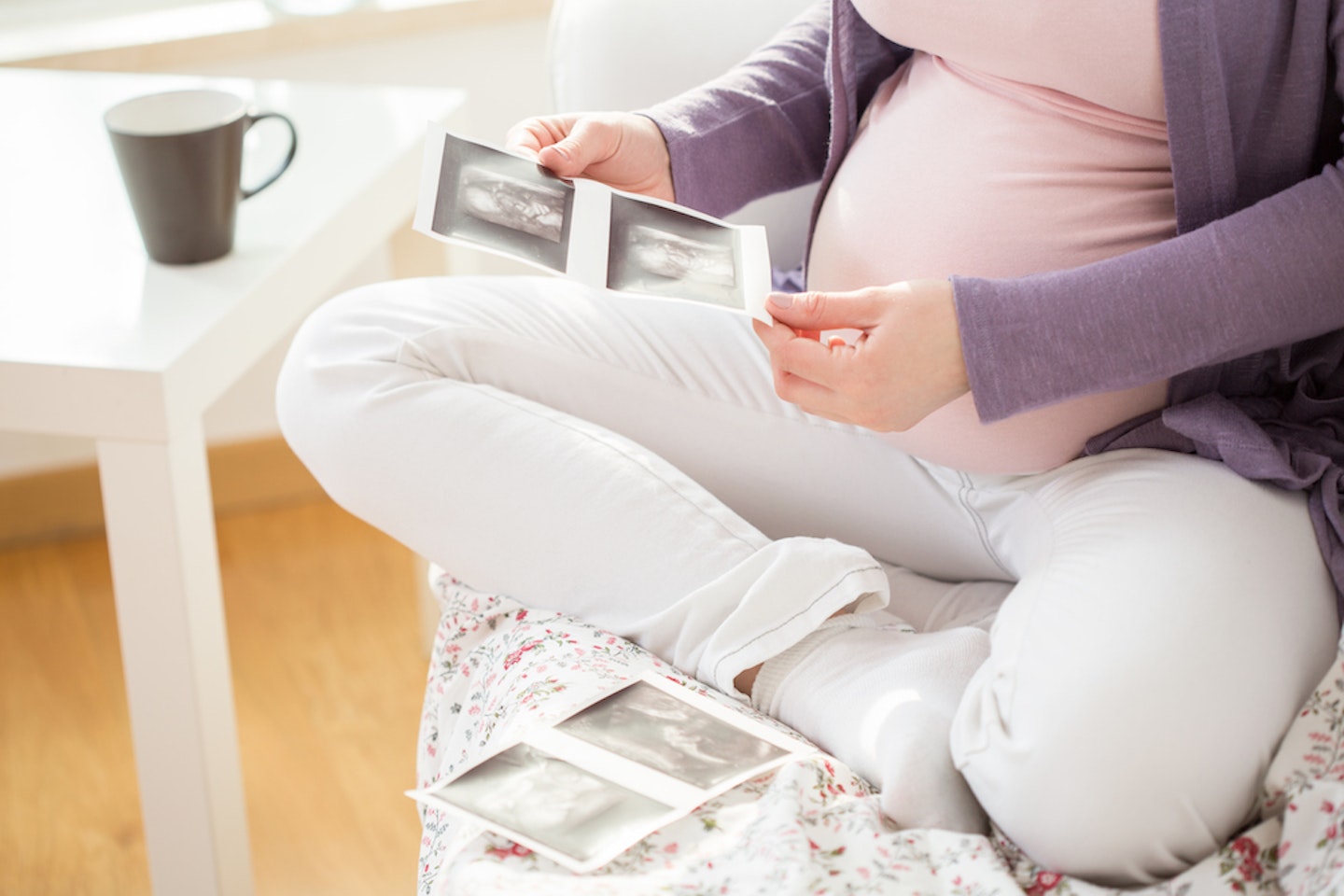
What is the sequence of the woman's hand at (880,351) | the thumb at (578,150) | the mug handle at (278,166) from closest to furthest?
the woman's hand at (880,351) < the thumb at (578,150) < the mug handle at (278,166)

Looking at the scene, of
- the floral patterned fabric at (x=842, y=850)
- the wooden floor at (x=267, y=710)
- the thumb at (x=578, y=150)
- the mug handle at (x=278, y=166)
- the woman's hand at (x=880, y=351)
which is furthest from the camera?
the wooden floor at (x=267, y=710)

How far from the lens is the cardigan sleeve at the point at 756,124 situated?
1.07m

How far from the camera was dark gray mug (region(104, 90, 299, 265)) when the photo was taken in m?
1.06

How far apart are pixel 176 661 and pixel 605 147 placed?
0.50m

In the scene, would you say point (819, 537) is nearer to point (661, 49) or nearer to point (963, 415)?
point (963, 415)

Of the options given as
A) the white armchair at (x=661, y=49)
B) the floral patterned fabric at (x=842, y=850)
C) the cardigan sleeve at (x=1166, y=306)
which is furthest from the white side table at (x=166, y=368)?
the cardigan sleeve at (x=1166, y=306)

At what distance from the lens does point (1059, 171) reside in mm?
894

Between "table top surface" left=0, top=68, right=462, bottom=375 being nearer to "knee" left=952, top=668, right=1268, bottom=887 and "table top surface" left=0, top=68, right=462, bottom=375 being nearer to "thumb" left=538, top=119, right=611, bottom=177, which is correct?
"thumb" left=538, top=119, right=611, bottom=177

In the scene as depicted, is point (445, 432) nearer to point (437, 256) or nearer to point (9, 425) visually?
point (9, 425)

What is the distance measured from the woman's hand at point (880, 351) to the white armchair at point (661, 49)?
417 millimetres

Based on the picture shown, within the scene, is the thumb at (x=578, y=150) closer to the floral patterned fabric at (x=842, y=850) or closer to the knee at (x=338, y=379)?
the knee at (x=338, y=379)

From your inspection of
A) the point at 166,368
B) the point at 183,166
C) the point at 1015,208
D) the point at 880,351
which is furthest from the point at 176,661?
the point at 1015,208

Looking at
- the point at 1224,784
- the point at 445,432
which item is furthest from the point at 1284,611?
the point at 445,432

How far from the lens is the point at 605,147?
3.33 feet
